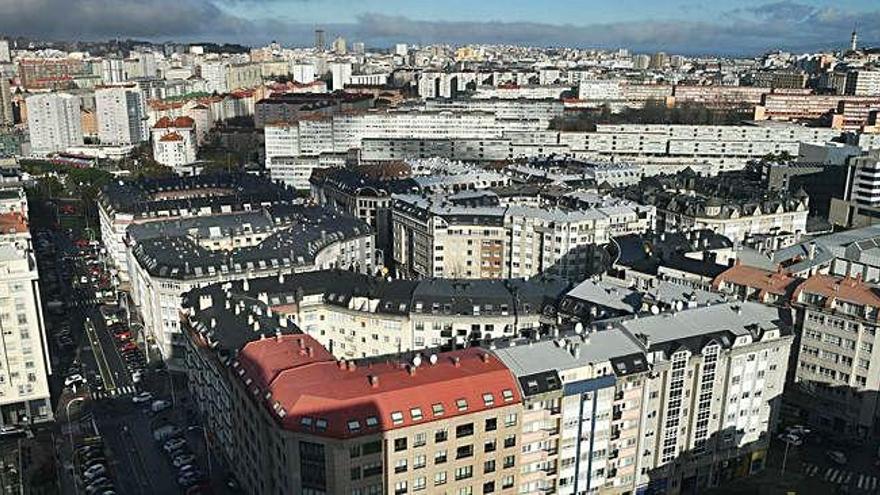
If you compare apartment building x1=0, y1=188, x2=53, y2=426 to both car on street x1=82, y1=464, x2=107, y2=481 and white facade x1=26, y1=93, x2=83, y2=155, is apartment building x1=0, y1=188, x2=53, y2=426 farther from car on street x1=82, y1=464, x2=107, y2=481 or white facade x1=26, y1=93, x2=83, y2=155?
white facade x1=26, y1=93, x2=83, y2=155

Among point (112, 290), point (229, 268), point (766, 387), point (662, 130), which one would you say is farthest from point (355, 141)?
point (766, 387)

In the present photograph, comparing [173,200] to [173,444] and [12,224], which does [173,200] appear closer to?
[12,224]

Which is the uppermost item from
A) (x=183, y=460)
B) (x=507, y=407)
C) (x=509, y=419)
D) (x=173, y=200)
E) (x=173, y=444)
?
(x=173, y=200)

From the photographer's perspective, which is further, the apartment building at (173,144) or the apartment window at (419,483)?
the apartment building at (173,144)

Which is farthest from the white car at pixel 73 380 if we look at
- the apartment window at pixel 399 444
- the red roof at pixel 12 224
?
the apartment window at pixel 399 444

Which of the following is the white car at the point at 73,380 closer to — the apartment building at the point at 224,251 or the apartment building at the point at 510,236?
the apartment building at the point at 224,251

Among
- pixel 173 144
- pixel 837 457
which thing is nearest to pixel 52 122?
pixel 173 144

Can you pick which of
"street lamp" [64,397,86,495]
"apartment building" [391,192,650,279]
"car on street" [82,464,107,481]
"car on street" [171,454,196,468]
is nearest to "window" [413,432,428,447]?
"car on street" [171,454,196,468]
